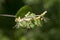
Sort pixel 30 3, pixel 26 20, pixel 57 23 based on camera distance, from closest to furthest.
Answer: pixel 26 20 < pixel 30 3 < pixel 57 23

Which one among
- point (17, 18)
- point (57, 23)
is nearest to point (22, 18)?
point (17, 18)

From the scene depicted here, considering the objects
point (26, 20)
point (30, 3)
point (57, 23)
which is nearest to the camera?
point (26, 20)

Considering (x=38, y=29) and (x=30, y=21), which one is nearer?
(x=30, y=21)

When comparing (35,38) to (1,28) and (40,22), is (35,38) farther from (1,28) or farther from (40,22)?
(40,22)

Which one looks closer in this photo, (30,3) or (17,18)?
(17,18)

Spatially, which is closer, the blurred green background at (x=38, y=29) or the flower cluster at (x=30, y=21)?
the flower cluster at (x=30, y=21)

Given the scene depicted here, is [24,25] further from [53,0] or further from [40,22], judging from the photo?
[53,0]

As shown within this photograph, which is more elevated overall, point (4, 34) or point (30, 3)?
point (30, 3)

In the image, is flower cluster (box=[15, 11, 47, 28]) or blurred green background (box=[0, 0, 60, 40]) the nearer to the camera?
flower cluster (box=[15, 11, 47, 28])
